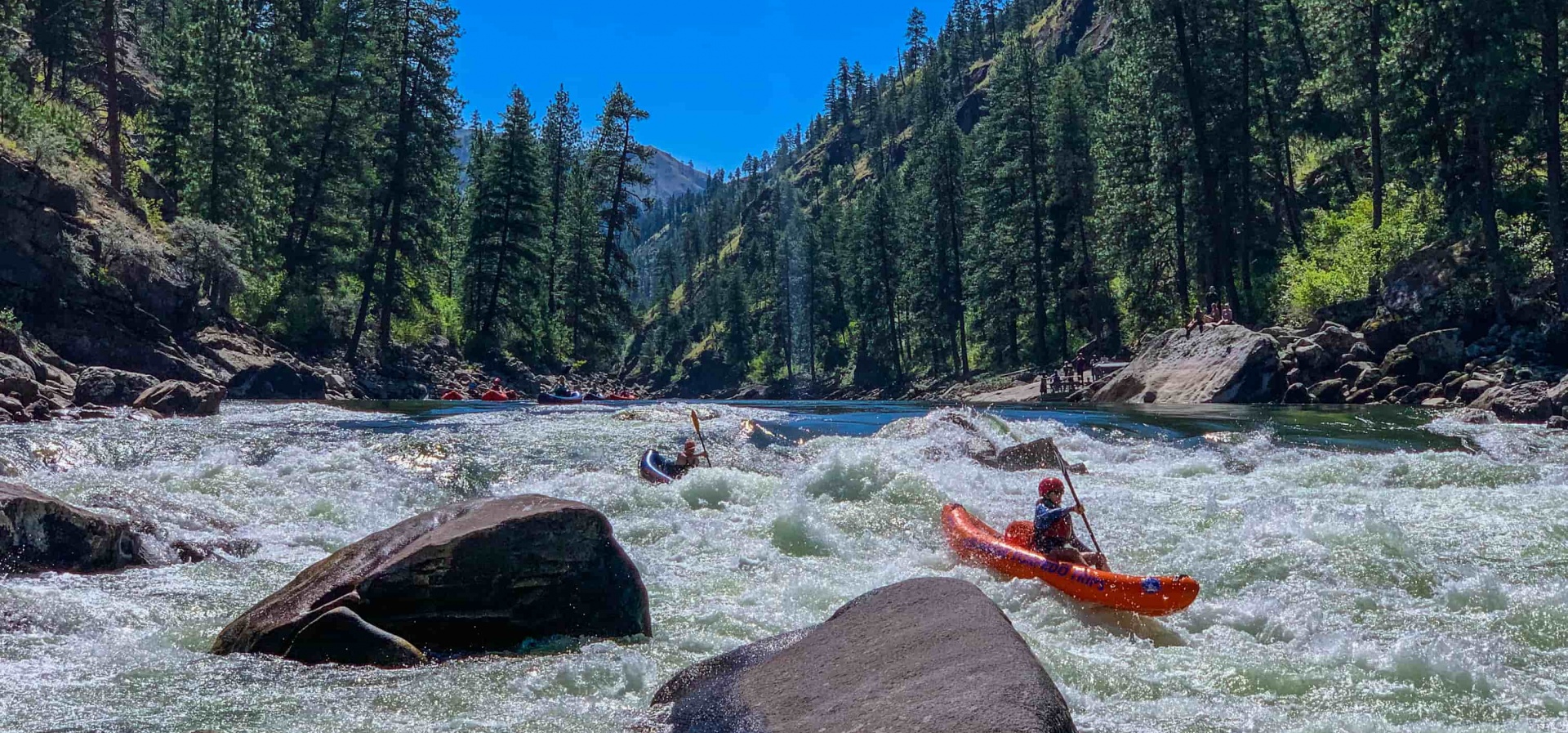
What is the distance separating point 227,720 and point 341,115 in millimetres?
37253

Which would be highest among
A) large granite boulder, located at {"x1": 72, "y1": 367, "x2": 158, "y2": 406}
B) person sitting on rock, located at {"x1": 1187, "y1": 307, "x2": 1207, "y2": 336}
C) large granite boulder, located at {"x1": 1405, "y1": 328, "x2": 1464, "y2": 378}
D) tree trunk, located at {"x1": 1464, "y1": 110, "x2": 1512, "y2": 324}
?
tree trunk, located at {"x1": 1464, "y1": 110, "x2": 1512, "y2": 324}

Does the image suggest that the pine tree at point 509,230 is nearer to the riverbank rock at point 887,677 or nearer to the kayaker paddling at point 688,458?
the kayaker paddling at point 688,458

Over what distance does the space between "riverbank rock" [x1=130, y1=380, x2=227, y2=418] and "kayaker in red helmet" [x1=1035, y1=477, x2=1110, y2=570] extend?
1724 centimetres

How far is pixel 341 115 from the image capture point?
1512 inches

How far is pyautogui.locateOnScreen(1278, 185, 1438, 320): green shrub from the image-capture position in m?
29.3

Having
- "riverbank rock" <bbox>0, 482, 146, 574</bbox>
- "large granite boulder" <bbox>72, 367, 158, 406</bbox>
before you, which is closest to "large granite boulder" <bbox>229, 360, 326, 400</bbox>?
"large granite boulder" <bbox>72, 367, 158, 406</bbox>

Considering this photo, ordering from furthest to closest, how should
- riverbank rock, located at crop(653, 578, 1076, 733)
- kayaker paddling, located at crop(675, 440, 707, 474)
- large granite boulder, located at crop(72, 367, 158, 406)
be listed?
large granite boulder, located at crop(72, 367, 158, 406) → kayaker paddling, located at crop(675, 440, 707, 474) → riverbank rock, located at crop(653, 578, 1076, 733)

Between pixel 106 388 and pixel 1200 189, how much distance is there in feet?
107

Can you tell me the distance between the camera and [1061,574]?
922 cm

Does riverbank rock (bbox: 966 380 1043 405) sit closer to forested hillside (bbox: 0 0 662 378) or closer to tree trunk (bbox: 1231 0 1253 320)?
tree trunk (bbox: 1231 0 1253 320)

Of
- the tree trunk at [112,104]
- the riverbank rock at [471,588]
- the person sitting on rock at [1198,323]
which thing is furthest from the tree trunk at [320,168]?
the riverbank rock at [471,588]

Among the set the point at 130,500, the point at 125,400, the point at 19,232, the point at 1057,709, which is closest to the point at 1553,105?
the point at 1057,709

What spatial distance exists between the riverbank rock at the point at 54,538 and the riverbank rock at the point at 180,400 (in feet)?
40.4

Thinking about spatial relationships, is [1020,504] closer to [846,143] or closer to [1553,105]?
[1553,105]
